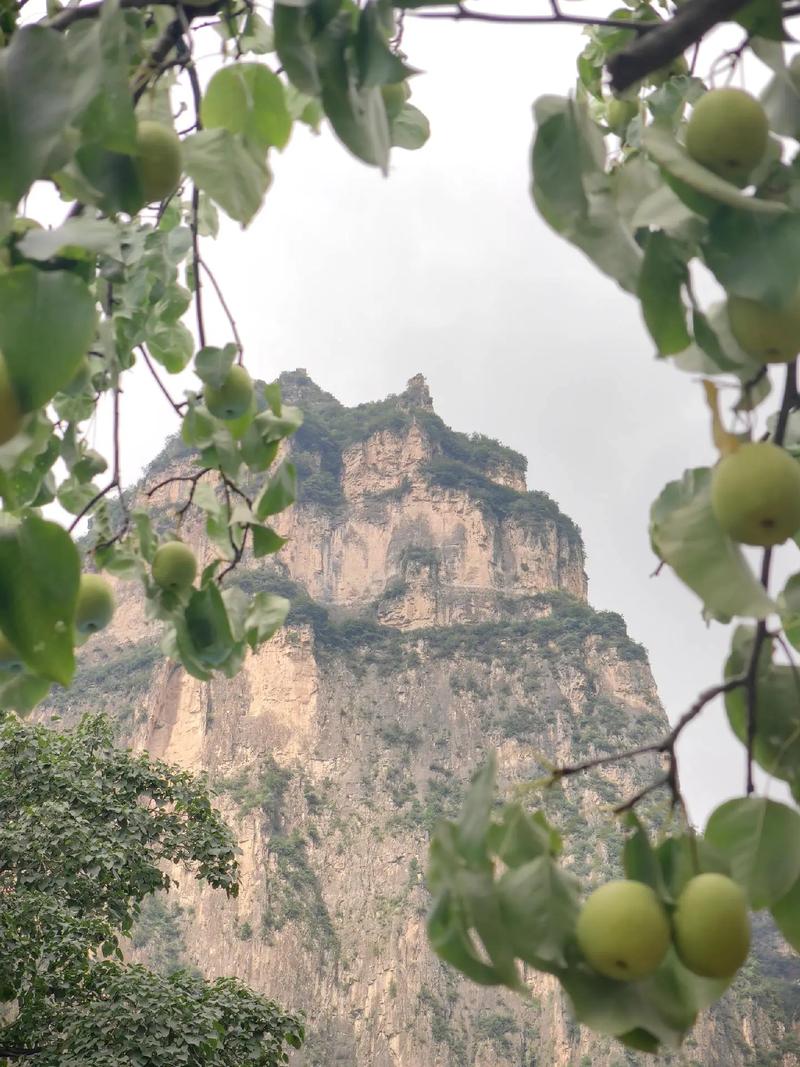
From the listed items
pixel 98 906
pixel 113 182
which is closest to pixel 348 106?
pixel 113 182

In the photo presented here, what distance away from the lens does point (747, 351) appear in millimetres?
510

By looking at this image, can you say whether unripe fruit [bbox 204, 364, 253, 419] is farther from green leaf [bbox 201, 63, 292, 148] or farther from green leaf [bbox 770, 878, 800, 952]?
green leaf [bbox 770, 878, 800, 952]

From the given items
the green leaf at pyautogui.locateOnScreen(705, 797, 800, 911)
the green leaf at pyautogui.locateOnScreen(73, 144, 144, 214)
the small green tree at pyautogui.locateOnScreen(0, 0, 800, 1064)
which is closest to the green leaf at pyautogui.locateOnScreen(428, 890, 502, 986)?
the small green tree at pyautogui.locateOnScreen(0, 0, 800, 1064)

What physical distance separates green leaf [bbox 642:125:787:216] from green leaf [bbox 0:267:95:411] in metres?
0.27

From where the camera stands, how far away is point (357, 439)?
140ft

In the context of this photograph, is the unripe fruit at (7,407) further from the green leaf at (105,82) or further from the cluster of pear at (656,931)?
the cluster of pear at (656,931)

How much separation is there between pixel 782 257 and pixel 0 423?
1.22ft

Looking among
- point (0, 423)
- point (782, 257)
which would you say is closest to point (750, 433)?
point (782, 257)

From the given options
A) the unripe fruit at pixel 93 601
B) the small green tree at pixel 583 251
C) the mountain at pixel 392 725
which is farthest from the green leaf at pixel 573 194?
the mountain at pixel 392 725

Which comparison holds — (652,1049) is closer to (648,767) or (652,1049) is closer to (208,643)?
(208,643)

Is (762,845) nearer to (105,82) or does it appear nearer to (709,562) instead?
(709,562)

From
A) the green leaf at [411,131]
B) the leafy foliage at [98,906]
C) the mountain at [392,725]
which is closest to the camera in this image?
the green leaf at [411,131]

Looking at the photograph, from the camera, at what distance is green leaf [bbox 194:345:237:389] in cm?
97

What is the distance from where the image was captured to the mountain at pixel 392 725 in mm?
27422
